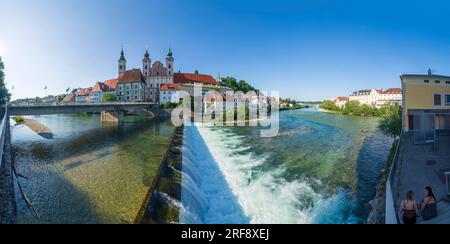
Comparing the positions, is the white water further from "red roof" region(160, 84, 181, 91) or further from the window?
"red roof" region(160, 84, 181, 91)

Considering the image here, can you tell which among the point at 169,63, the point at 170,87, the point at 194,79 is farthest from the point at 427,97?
the point at 194,79

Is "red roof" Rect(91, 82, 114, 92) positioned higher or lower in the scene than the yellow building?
higher

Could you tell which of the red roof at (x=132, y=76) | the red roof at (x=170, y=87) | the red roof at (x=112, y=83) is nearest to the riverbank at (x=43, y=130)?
the red roof at (x=132, y=76)

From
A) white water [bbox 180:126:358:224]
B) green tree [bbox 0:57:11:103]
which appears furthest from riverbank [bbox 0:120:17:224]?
green tree [bbox 0:57:11:103]

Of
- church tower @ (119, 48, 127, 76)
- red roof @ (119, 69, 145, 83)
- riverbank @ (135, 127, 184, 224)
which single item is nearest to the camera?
riverbank @ (135, 127, 184, 224)

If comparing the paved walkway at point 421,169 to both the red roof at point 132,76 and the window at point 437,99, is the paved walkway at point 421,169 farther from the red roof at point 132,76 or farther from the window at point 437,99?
the red roof at point 132,76

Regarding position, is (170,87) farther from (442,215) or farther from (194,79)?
(442,215)

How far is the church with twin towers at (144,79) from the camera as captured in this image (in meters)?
48.8

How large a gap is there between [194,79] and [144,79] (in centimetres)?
1424

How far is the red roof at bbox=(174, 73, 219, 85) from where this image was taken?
58.9 meters

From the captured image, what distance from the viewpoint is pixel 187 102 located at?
140 ft

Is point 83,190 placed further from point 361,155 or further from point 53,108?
point 53,108

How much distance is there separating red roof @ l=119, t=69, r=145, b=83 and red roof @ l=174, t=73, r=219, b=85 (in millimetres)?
10814

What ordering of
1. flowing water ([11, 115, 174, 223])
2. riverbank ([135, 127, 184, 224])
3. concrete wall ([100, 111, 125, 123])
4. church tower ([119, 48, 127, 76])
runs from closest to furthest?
riverbank ([135, 127, 184, 224]), flowing water ([11, 115, 174, 223]), concrete wall ([100, 111, 125, 123]), church tower ([119, 48, 127, 76])
